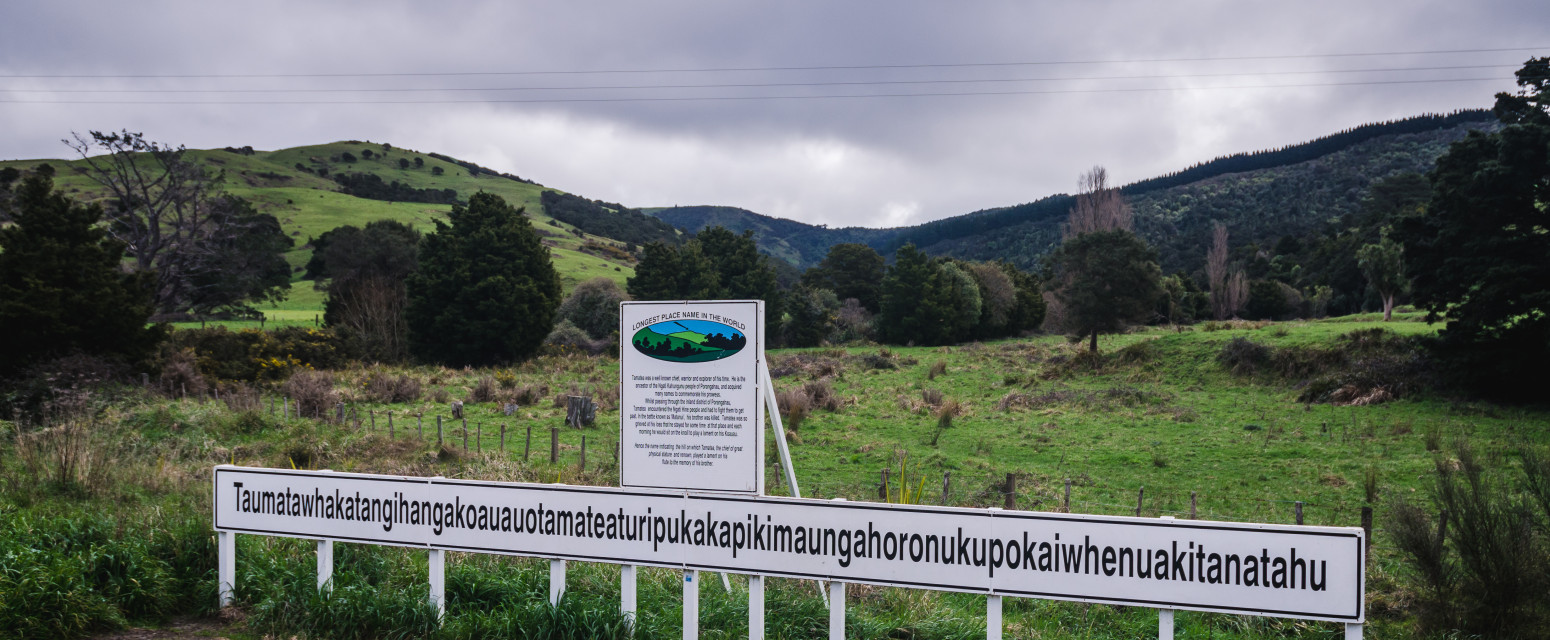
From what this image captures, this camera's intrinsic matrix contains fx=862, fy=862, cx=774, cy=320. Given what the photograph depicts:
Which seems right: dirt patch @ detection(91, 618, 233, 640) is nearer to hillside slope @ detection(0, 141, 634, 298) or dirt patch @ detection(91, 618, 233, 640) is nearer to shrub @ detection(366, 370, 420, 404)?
shrub @ detection(366, 370, 420, 404)

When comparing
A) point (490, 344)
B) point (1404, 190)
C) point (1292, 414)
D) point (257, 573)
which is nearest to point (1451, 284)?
point (1292, 414)

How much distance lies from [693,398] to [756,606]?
1268 mm

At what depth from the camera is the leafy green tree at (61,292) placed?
19.2m

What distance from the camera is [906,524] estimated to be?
14.6 ft

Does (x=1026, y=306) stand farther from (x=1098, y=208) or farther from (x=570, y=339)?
(x=570, y=339)

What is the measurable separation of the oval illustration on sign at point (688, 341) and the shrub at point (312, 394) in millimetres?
19240

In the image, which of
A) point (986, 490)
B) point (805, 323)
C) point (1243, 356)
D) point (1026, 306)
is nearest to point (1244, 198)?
point (1026, 306)

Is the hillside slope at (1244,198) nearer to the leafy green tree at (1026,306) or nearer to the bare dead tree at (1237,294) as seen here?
the bare dead tree at (1237,294)

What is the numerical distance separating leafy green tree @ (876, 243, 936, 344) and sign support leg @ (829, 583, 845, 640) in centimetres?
5300

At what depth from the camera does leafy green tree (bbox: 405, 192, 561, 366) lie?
135 feet

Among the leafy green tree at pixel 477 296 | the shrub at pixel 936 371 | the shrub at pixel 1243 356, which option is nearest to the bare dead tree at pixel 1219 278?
the shrub at pixel 1243 356

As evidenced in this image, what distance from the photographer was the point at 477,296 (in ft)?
136

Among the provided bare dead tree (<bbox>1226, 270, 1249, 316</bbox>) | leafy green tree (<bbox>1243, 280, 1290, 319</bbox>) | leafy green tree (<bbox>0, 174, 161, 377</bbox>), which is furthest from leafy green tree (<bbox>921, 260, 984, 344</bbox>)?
leafy green tree (<bbox>0, 174, 161, 377</bbox>)

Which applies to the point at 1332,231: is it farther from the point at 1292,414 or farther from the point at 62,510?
the point at 62,510
